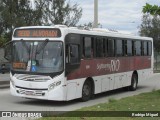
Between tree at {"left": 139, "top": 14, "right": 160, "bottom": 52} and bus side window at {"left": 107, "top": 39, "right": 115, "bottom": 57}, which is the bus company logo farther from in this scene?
tree at {"left": 139, "top": 14, "right": 160, "bottom": 52}

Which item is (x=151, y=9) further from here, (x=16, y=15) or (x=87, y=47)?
(x=16, y=15)

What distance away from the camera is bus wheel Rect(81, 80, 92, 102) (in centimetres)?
1623

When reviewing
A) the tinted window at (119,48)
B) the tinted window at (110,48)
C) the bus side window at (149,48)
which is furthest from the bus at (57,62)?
the bus side window at (149,48)

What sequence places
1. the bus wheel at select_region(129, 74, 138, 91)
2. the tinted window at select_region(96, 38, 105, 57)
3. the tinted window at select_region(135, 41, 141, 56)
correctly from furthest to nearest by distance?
the tinted window at select_region(135, 41, 141, 56), the bus wheel at select_region(129, 74, 138, 91), the tinted window at select_region(96, 38, 105, 57)

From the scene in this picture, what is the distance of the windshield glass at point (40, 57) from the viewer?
1469 cm

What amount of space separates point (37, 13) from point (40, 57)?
21808mm

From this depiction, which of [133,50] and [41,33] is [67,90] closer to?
[41,33]

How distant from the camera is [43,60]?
14.8 meters

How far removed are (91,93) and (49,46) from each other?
3.14 m

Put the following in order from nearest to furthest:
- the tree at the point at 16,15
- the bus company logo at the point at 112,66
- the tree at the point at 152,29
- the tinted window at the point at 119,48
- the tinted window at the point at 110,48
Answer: the bus company logo at the point at 112,66, the tinted window at the point at 110,48, the tinted window at the point at 119,48, the tree at the point at 16,15, the tree at the point at 152,29

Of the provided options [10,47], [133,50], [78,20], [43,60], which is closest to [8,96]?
[10,47]

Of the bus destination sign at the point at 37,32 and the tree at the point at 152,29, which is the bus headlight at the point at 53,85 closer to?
the bus destination sign at the point at 37,32

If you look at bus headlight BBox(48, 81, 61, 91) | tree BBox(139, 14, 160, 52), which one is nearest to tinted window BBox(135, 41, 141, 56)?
bus headlight BBox(48, 81, 61, 91)

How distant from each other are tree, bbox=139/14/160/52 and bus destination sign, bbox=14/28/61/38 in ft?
138
